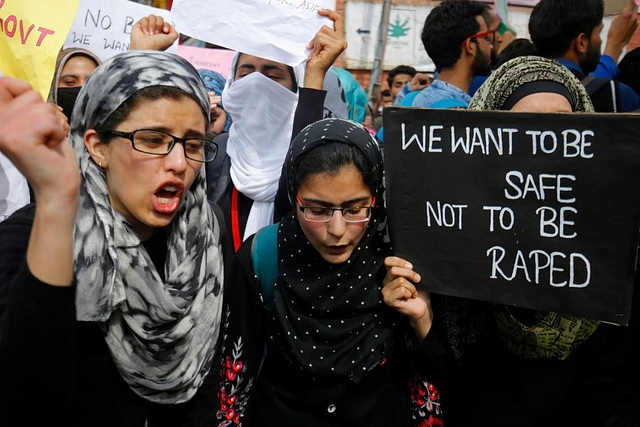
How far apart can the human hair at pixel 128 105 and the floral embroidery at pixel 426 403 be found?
120 cm

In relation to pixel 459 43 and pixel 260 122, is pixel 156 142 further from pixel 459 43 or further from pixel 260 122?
pixel 459 43

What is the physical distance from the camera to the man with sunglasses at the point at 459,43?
414 cm

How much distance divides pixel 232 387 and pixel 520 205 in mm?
1104

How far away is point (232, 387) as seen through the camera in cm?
226

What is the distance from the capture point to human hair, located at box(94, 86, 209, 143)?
1874 mm

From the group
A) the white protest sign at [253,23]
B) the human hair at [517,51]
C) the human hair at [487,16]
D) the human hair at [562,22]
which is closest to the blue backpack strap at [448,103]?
the human hair at [562,22]

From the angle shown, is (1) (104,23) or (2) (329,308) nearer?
(2) (329,308)

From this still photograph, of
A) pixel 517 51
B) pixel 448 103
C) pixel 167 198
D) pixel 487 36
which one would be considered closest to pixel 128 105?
pixel 167 198

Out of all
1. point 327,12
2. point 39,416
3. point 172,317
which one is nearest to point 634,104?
point 327,12

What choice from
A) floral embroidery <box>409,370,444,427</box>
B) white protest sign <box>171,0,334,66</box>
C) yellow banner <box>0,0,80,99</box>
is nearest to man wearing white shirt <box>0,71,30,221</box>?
yellow banner <box>0,0,80,99</box>

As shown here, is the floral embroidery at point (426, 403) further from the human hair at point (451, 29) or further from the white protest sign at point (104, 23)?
the human hair at point (451, 29)

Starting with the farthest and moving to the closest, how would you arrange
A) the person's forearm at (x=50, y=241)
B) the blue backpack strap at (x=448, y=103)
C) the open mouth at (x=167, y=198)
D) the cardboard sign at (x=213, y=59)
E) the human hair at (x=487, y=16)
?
the cardboard sign at (x=213, y=59) → the human hair at (x=487, y=16) → the blue backpack strap at (x=448, y=103) → the open mouth at (x=167, y=198) → the person's forearm at (x=50, y=241)

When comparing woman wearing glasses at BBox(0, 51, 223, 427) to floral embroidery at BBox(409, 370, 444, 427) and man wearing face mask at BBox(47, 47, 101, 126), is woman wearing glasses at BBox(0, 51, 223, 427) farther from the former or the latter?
man wearing face mask at BBox(47, 47, 101, 126)

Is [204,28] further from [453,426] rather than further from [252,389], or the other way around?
[453,426]
